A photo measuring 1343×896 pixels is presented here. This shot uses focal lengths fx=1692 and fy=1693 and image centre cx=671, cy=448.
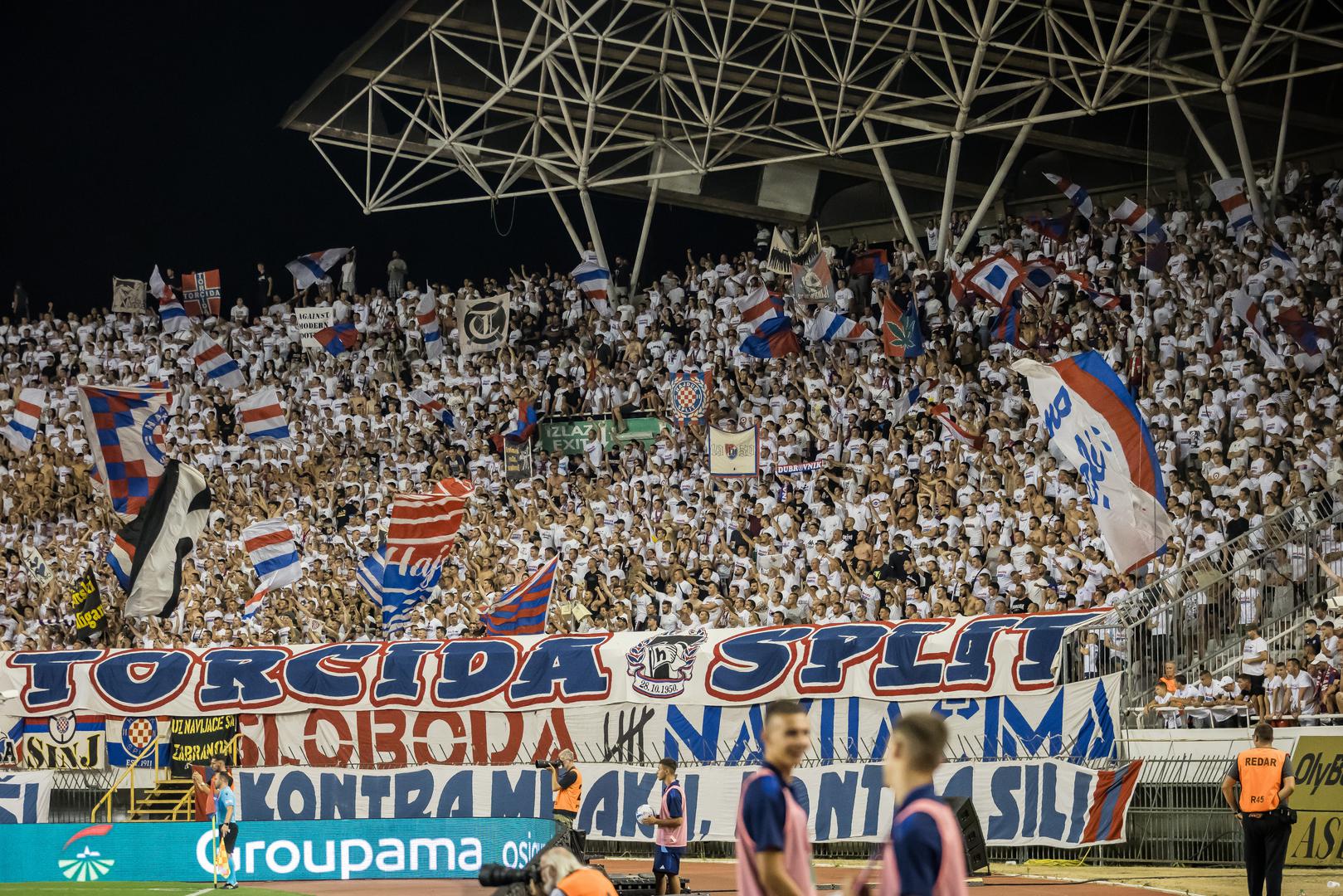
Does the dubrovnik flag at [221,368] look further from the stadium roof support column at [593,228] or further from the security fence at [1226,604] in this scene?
the security fence at [1226,604]

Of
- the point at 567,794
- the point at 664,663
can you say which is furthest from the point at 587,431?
the point at 567,794

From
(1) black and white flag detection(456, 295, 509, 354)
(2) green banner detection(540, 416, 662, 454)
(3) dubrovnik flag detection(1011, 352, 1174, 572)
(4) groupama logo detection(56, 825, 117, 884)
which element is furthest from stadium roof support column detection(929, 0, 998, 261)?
(4) groupama logo detection(56, 825, 117, 884)

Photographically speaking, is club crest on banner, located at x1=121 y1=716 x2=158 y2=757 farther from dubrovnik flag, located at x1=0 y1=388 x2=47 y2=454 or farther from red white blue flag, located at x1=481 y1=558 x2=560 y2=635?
dubrovnik flag, located at x1=0 y1=388 x2=47 y2=454

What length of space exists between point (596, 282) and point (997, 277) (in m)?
10.2

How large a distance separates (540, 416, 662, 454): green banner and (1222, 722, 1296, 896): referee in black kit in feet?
62.3

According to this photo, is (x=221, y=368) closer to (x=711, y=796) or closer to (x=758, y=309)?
(x=758, y=309)

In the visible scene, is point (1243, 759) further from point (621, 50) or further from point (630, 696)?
point (621, 50)

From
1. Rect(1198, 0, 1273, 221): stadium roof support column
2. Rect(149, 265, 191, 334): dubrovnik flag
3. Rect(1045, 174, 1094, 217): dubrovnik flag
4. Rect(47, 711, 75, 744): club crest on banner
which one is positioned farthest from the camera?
Rect(149, 265, 191, 334): dubrovnik flag

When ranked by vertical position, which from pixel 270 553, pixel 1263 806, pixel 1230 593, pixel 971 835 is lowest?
pixel 971 835

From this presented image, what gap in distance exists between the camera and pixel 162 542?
2512 centimetres

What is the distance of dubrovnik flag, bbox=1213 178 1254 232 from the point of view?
90.7ft

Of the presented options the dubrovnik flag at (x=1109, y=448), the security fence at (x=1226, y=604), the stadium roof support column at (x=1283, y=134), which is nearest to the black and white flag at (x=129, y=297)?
the stadium roof support column at (x=1283, y=134)

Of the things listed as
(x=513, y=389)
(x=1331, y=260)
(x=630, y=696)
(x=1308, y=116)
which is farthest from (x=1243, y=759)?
(x=513, y=389)

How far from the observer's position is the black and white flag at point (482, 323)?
3638 centimetres
